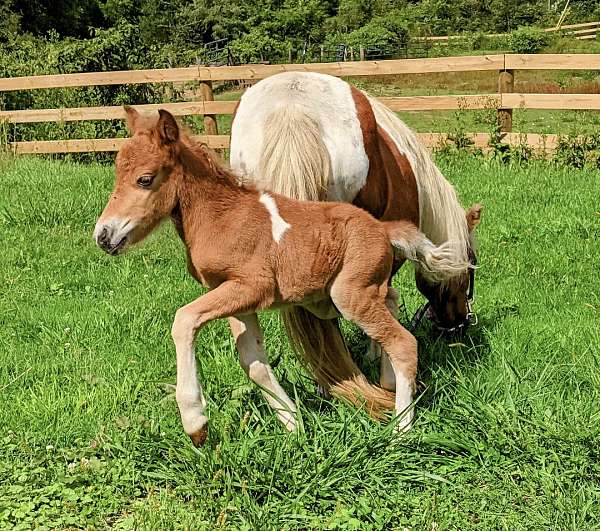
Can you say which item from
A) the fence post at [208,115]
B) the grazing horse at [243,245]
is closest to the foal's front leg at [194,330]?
the grazing horse at [243,245]

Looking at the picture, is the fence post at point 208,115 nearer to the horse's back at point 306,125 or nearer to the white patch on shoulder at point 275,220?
the horse's back at point 306,125

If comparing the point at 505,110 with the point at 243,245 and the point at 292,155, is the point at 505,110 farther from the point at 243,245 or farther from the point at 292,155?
the point at 243,245

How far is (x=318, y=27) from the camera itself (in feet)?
137

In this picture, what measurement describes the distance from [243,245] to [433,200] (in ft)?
5.07

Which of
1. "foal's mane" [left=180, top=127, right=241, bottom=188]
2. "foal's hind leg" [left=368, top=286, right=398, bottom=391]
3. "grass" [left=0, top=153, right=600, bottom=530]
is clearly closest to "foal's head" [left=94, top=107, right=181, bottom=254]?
"foal's mane" [left=180, top=127, right=241, bottom=188]

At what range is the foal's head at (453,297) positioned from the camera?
4309 millimetres

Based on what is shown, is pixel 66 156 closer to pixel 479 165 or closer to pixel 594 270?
pixel 479 165

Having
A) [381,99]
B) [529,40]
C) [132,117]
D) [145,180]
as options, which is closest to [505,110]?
[381,99]

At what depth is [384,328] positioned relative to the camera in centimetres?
312

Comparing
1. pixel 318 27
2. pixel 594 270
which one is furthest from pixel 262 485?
pixel 318 27

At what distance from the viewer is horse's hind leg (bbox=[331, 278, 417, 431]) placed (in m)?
3.03

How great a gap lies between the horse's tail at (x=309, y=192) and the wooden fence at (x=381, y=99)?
6534 millimetres

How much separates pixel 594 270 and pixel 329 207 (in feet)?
10.7

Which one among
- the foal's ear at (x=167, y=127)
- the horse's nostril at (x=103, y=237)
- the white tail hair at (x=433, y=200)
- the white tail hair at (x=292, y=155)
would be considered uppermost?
the foal's ear at (x=167, y=127)
